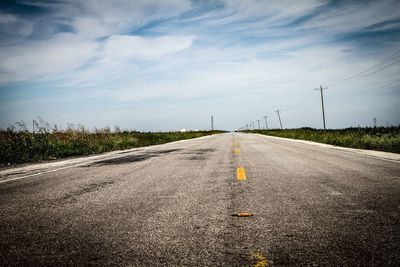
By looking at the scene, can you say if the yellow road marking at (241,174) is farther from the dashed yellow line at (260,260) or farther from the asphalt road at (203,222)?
the dashed yellow line at (260,260)

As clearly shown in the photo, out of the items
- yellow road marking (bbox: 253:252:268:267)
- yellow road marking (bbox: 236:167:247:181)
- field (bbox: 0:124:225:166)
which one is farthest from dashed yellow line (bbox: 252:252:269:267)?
field (bbox: 0:124:225:166)

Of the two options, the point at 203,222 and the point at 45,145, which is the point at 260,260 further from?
the point at 45,145

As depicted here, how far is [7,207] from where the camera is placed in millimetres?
3881

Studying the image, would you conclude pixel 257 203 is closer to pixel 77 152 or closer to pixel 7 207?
pixel 7 207

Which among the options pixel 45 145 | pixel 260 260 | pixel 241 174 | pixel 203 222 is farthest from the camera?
pixel 45 145

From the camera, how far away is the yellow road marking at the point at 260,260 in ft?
6.79

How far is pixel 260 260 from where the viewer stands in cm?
214

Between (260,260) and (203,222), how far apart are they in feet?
3.34

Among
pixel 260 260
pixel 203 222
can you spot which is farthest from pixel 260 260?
pixel 203 222

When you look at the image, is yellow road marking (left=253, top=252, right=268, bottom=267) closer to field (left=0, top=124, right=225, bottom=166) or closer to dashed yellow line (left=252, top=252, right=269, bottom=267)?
dashed yellow line (left=252, top=252, right=269, bottom=267)

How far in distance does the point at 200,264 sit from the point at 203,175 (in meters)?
3.90

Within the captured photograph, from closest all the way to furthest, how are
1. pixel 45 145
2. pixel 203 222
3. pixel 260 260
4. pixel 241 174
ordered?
pixel 260 260 → pixel 203 222 → pixel 241 174 → pixel 45 145

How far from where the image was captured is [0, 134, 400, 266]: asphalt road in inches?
89.1

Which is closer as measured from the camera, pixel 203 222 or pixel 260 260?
pixel 260 260
